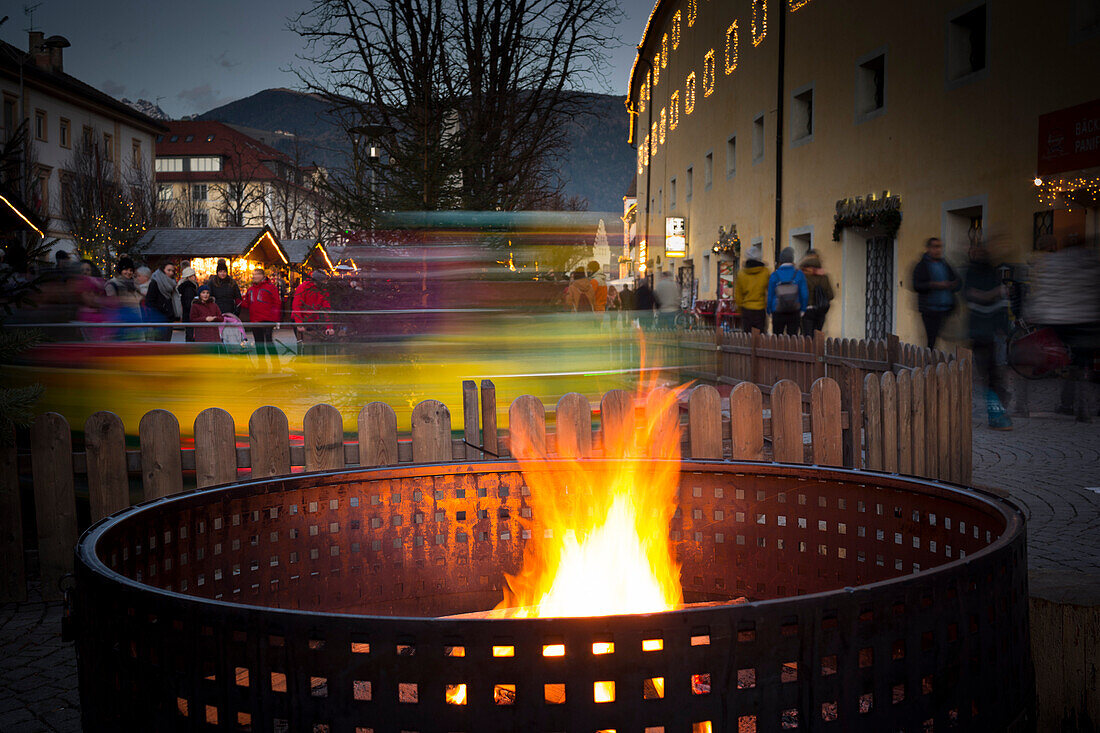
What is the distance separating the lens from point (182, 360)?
17.8 feet

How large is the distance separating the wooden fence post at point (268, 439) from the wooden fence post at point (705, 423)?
7.19ft

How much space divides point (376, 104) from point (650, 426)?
7394 millimetres

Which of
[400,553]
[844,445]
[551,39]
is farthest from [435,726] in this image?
[551,39]

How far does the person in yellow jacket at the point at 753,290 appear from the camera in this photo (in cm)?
1370

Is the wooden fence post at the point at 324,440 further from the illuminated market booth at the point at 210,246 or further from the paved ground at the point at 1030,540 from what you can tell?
the illuminated market booth at the point at 210,246

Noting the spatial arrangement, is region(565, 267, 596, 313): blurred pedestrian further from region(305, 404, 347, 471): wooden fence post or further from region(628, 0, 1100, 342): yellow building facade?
region(305, 404, 347, 471): wooden fence post

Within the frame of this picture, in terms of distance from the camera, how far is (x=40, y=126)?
5203cm

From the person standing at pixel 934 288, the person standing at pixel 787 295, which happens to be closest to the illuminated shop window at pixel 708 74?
the person standing at pixel 787 295

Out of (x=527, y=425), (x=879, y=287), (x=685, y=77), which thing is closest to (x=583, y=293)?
(x=879, y=287)

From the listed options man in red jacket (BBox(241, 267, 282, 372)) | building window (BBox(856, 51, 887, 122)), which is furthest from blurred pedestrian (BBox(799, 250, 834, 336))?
man in red jacket (BBox(241, 267, 282, 372))

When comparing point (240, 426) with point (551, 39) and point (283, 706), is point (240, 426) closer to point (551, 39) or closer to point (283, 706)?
point (283, 706)

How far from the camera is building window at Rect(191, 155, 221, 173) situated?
4481 inches

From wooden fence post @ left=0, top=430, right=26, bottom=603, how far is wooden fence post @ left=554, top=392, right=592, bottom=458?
9.39ft

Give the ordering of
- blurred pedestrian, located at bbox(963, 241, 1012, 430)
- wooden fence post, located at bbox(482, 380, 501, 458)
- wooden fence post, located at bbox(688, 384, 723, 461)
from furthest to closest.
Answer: blurred pedestrian, located at bbox(963, 241, 1012, 430)
wooden fence post, located at bbox(688, 384, 723, 461)
wooden fence post, located at bbox(482, 380, 501, 458)
